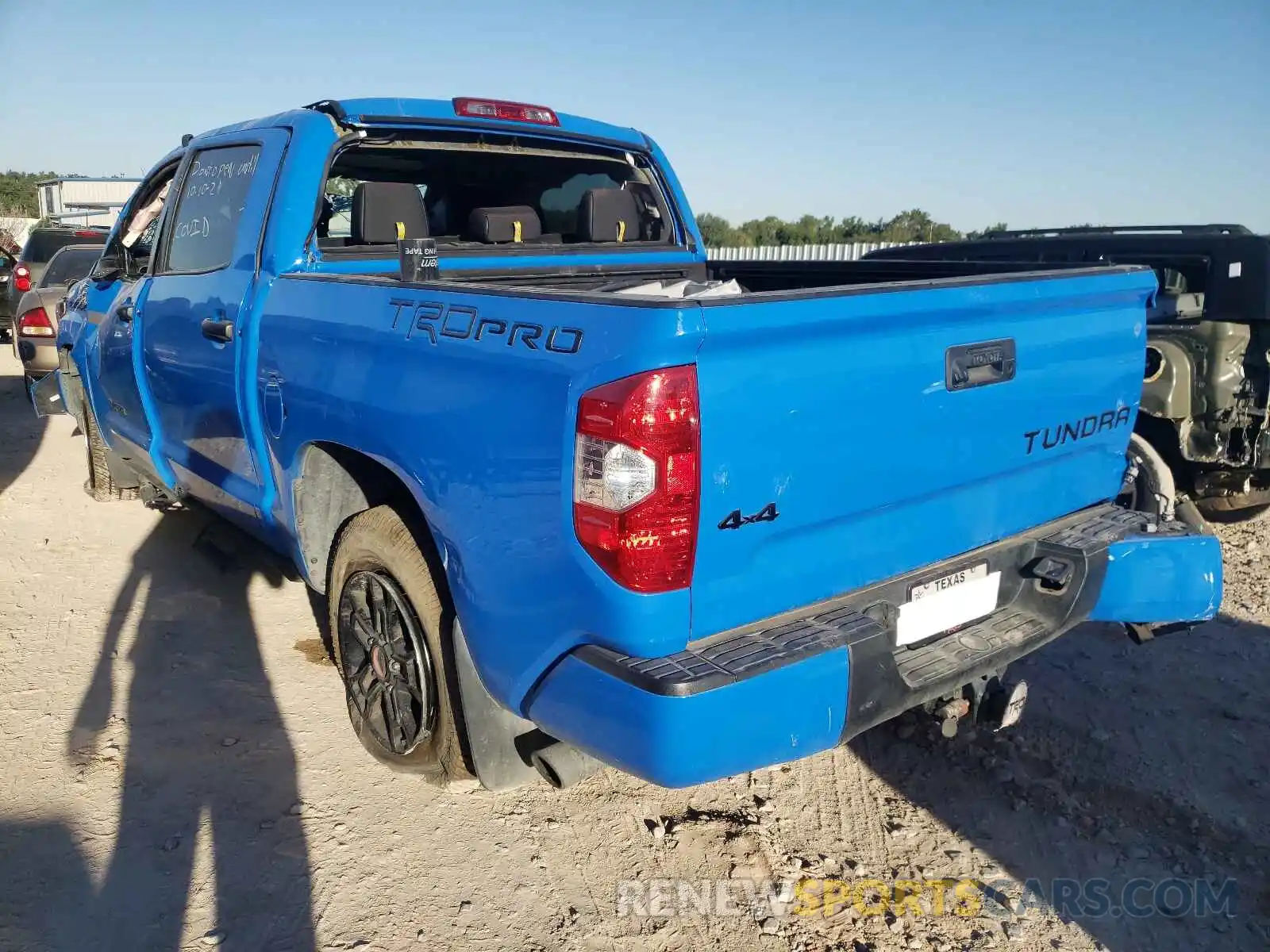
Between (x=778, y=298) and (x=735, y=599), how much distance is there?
689 millimetres

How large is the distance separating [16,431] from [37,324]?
3.65 feet

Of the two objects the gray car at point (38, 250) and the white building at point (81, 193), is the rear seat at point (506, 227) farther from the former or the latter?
the white building at point (81, 193)

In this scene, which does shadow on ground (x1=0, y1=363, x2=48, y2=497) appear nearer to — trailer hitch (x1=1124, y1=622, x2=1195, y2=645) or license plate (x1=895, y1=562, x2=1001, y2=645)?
license plate (x1=895, y1=562, x2=1001, y2=645)

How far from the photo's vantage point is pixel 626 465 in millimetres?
1952

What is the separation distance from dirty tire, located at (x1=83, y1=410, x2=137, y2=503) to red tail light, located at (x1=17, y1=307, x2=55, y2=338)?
3682 millimetres

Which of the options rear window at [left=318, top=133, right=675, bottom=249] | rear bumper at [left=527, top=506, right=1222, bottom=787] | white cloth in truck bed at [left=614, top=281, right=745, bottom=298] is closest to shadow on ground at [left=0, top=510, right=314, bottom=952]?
rear bumper at [left=527, top=506, right=1222, bottom=787]

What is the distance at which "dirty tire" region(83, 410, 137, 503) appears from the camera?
232 inches

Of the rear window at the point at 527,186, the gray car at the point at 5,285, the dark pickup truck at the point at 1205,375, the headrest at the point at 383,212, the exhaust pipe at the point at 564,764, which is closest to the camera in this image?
the exhaust pipe at the point at 564,764

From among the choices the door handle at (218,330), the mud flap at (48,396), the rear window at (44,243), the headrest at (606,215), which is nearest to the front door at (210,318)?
the door handle at (218,330)

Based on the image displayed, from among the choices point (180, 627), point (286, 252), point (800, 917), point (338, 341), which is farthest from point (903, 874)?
point (180, 627)

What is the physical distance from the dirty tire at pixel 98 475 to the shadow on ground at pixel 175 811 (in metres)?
1.70

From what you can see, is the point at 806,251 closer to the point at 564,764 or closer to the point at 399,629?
the point at 399,629

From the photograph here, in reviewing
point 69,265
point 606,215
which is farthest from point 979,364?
point 69,265

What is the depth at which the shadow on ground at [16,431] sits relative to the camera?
732 centimetres
